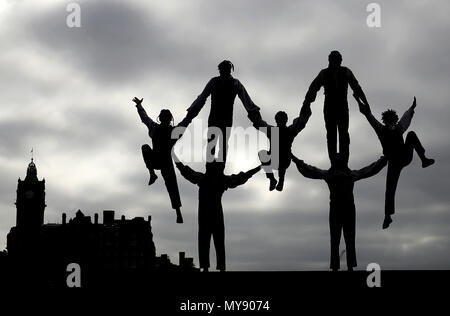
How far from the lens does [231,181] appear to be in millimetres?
20969

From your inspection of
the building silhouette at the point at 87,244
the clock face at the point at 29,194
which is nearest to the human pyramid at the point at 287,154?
the building silhouette at the point at 87,244

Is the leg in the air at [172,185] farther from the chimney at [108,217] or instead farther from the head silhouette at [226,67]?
the chimney at [108,217]

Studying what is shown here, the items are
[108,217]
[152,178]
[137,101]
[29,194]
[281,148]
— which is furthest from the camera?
[29,194]

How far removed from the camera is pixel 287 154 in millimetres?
20500

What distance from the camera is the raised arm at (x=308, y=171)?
→ 20.7 meters

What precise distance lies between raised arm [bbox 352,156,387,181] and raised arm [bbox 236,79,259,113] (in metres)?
2.76

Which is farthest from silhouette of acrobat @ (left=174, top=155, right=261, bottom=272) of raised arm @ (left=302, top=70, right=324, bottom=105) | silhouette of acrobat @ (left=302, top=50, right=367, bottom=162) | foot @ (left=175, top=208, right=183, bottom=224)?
raised arm @ (left=302, top=70, right=324, bottom=105)

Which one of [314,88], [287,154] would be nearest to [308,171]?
[287,154]

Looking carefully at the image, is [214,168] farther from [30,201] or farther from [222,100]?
[30,201]

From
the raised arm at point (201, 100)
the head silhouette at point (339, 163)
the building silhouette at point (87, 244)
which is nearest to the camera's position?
the head silhouette at point (339, 163)

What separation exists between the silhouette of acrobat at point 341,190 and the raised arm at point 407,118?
1.00 meters

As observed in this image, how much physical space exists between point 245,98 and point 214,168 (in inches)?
70.7
